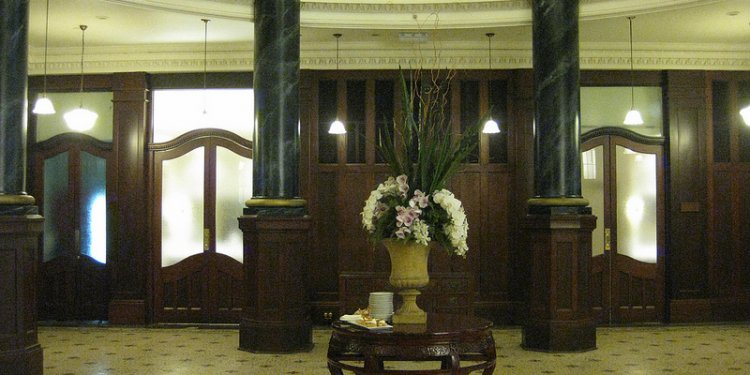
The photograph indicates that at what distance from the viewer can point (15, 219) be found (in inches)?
282

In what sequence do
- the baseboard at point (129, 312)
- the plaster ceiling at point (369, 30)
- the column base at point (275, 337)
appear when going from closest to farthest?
the column base at point (275, 337)
the plaster ceiling at point (369, 30)
the baseboard at point (129, 312)

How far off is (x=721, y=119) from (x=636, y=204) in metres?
1.66

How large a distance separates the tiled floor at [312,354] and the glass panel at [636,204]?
1.18 meters

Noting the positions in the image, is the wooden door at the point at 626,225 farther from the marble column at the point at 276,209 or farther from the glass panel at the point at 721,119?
the marble column at the point at 276,209

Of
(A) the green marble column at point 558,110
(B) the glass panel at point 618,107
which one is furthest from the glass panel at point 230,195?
(B) the glass panel at point 618,107

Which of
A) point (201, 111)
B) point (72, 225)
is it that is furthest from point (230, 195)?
point (72, 225)

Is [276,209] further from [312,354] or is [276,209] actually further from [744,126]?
[744,126]

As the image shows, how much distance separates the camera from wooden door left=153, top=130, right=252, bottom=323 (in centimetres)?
1122

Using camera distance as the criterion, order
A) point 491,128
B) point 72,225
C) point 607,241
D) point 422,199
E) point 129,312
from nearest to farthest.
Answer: point 422,199 < point 491,128 < point 129,312 < point 607,241 < point 72,225

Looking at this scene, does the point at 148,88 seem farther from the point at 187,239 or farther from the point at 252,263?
the point at 252,263

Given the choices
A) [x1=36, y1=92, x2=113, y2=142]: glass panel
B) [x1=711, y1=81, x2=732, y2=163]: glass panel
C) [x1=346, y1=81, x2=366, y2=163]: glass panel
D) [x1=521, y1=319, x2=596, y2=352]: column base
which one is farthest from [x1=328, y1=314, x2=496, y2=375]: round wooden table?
[x1=711, y1=81, x2=732, y2=163]: glass panel

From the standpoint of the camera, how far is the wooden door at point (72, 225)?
11.4 metres

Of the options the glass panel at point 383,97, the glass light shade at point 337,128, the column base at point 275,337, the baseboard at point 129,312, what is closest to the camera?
the column base at point 275,337

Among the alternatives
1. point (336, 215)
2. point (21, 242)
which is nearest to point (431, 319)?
point (21, 242)
